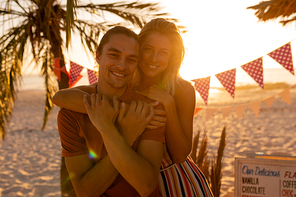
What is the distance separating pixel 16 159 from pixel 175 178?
7833mm

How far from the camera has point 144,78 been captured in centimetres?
248

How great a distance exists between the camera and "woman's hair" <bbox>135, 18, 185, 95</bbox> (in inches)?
91.5

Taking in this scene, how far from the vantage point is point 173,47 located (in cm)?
237

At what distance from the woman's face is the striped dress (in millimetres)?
760

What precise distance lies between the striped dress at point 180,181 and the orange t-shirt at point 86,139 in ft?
1.38

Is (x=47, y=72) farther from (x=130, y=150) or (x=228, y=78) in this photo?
(x=130, y=150)

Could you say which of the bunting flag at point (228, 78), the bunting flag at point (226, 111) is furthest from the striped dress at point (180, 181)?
the bunting flag at point (226, 111)

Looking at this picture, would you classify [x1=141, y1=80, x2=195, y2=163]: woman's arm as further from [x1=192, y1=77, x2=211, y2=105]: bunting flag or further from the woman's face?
[x1=192, y1=77, x2=211, y2=105]: bunting flag

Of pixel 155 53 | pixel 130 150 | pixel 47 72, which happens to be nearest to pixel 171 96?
pixel 155 53

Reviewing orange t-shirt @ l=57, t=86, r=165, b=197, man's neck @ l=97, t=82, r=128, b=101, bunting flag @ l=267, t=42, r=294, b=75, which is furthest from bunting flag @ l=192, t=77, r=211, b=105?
orange t-shirt @ l=57, t=86, r=165, b=197

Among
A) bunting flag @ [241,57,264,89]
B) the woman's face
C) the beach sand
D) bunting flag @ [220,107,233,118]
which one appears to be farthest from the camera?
the beach sand

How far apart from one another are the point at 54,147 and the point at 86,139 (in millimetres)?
8857

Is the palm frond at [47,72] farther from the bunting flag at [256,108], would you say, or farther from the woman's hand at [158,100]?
the bunting flag at [256,108]

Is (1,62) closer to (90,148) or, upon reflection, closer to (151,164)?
(90,148)
